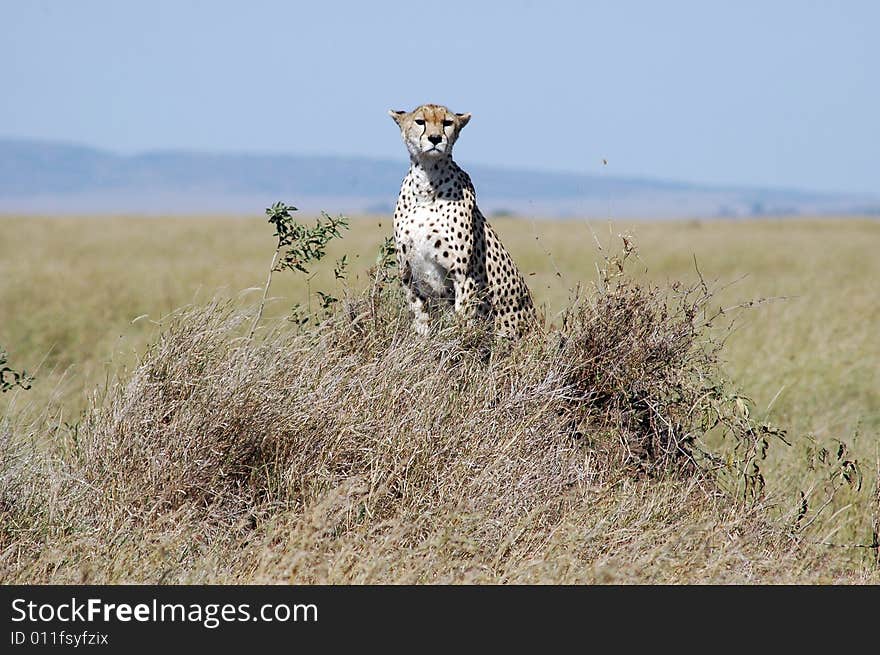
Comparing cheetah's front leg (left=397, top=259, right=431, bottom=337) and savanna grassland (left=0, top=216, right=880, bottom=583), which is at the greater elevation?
cheetah's front leg (left=397, top=259, right=431, bottom=337)

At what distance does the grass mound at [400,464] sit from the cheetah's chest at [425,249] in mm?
Answer: 326

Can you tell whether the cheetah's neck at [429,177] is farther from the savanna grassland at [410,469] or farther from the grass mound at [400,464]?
the grass mound at [400,464]

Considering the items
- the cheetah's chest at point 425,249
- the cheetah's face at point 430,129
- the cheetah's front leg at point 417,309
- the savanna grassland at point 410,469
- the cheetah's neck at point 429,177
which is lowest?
the savanna grassland at point 410,469

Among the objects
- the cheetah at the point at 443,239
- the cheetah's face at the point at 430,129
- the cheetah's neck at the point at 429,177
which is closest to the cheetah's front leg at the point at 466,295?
the cheetah at the point at 443,239

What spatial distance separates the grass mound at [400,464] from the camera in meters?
4.22

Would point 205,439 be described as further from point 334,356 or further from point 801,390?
point 801,390

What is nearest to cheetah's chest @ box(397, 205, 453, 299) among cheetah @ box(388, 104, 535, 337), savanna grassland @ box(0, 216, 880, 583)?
cheetah @ box(388, 104, 535, 337)

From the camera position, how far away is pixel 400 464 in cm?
458

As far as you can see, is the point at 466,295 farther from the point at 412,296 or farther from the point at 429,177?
the point at 429,177

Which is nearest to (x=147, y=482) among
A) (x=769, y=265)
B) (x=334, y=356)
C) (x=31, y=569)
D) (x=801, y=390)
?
(x=31, y=569)

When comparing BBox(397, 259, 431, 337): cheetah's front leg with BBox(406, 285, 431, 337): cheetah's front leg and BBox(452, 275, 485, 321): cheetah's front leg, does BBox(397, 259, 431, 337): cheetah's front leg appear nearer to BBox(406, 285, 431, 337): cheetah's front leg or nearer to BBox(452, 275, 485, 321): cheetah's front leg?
BBox(406, 285, 431, 337): cheetah's front leg

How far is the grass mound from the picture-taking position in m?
4.22

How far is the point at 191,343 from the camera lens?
4734 mm

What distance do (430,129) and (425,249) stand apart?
0.55m
